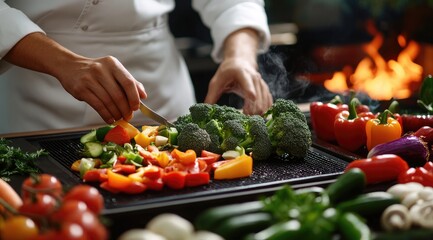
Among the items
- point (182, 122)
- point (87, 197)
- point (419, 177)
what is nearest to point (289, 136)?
point (182, 122)

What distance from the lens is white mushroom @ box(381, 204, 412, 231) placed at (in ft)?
5.90

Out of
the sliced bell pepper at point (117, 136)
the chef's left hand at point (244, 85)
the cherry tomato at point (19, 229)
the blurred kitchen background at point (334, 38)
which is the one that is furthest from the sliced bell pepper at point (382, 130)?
the blurred kitchen background at point (334, 38)

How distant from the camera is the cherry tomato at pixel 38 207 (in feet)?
5.24

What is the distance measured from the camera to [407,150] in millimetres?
2389

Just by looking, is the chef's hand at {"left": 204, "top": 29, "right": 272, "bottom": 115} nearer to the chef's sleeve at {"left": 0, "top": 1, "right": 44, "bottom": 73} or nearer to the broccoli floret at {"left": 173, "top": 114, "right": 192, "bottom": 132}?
the broccoli floret at {"left": 173, "top": 114, "right": 192, "bottom": 132}

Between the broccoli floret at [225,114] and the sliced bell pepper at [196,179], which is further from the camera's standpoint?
the broccoli floret at [225,114]

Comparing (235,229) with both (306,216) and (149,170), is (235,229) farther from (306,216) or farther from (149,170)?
(149,170)

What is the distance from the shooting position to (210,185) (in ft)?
7.27

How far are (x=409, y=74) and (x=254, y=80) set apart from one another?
187 cm

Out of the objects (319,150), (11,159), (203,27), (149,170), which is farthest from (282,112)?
(203,27)

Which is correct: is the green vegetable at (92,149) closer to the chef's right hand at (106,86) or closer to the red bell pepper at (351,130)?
the chef's right hand at (106,86)

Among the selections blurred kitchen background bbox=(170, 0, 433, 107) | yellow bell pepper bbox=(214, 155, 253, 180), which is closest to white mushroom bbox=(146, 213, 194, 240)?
yellow bell pepper bbox=(214, 155, 253, 180)

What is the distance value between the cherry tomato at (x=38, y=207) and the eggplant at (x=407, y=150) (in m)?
1.18

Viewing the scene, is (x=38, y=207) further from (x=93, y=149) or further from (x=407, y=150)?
(x=407, y=150)
